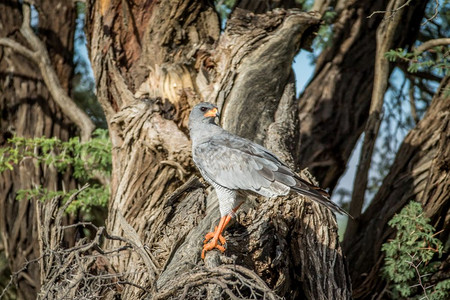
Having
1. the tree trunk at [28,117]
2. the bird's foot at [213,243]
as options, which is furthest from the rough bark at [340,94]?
the bird's foot at [213,243]

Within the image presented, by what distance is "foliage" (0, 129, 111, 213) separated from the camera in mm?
6027

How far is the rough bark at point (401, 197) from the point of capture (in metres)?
5.40

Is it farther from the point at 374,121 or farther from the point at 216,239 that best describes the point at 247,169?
the point at 374,121

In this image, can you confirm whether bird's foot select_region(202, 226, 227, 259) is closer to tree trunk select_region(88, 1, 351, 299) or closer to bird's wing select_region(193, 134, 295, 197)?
tree trunk select_region(88, 1, 351, 299)

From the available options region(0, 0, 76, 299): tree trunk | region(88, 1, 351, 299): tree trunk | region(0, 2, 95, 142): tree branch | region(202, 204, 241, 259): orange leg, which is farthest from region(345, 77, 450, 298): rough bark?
region(0, 0, 76, 299): tree trunk

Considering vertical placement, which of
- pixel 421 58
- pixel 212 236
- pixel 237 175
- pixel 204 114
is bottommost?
pixel 212 236

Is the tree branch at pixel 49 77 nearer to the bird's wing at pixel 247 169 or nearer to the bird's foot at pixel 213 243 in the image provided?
the bird's wing at pixel 247 169

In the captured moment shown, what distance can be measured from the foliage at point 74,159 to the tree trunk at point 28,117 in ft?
0.89

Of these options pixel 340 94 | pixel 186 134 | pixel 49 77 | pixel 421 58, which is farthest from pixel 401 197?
pixel 49 77

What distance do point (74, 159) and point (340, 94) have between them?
3.58 m

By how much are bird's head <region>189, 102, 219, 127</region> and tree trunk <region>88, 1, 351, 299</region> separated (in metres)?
0.51

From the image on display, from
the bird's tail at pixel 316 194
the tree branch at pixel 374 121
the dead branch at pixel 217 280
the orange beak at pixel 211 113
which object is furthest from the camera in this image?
the tree branch at pixel 374 121

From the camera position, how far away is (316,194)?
11.6ft

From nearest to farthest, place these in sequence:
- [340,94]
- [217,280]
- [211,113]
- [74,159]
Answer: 1. [217,280]
2. [211,113]
3. [74,159]
4. [340,94]
